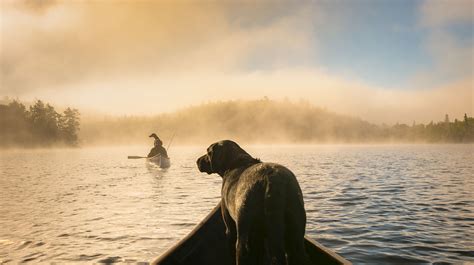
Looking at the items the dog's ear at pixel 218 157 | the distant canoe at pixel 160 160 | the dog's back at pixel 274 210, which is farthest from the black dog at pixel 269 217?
the distant canoe at pixel 160 160

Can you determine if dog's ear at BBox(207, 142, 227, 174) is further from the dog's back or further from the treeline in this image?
the treeline

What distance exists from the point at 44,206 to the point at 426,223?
56.2ft

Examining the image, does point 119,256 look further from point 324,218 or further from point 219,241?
point 324,218

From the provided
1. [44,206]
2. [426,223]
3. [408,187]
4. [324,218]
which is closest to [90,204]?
[44,206]

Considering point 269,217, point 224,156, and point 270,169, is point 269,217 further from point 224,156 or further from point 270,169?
point 224,156

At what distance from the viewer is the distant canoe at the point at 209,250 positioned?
6.57 metres

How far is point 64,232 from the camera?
12.3 m

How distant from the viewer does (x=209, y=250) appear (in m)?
7.77

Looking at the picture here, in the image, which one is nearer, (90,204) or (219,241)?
(219,241)

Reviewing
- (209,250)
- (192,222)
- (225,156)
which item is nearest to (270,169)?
(225,156)

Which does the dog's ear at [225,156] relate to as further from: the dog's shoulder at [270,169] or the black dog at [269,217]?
the dog's shoulder at [270,169]

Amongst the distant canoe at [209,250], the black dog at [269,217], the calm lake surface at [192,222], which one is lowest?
the calm lake surface at [192,222]

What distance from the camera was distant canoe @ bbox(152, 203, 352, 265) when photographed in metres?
6.57

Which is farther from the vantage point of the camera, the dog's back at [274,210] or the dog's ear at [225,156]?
the dog's ear at [225,156]
